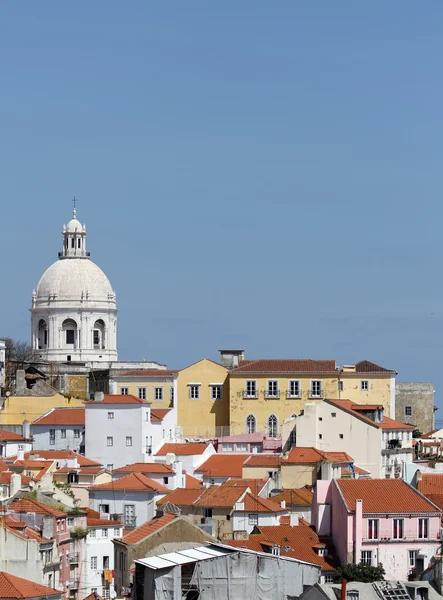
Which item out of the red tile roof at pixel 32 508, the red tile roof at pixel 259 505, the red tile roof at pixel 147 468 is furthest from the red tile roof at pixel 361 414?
the red tile roof at pixel 32 508

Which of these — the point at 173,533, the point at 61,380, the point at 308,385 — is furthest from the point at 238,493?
the point at 61,380

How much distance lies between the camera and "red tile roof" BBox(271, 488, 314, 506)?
70.8m

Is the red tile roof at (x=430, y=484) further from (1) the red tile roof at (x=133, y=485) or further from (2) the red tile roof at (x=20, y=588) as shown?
(2) the red tile roof at (x=20, y=588)

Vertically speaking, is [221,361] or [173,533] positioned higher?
[221,361]

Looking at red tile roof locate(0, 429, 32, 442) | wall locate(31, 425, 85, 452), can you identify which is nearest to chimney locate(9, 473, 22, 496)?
wall locate(31, 425, 85, 452)

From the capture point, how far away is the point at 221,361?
105125mm

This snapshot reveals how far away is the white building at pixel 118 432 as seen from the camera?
294 feet

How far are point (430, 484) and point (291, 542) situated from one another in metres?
15.7

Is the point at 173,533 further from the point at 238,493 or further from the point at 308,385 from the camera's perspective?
the point at 308,385

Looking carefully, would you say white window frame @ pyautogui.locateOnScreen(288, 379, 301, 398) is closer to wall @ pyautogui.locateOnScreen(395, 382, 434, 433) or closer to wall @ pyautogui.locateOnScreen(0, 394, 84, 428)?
wall @ pyautogui.locateOnScreen(0, 394, 84, 428)

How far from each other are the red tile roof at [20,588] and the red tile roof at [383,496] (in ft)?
38.5

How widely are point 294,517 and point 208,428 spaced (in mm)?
34978

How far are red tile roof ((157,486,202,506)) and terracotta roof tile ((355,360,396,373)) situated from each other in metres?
27.7

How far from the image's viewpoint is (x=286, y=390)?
98375 mm
